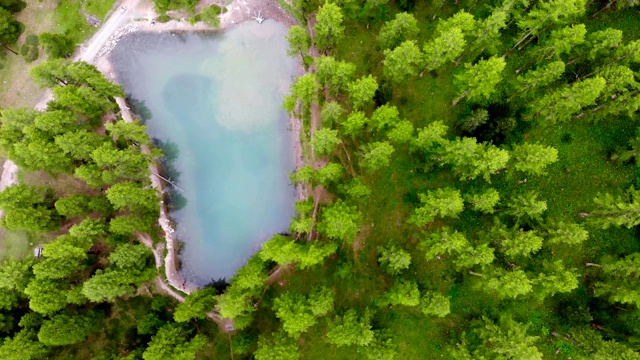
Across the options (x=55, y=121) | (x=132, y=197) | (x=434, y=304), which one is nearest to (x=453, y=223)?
(x=434, y=304)

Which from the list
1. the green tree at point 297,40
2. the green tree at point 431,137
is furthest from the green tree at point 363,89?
the green tree at point 297,40

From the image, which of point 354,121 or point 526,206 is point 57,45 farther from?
point 526,206

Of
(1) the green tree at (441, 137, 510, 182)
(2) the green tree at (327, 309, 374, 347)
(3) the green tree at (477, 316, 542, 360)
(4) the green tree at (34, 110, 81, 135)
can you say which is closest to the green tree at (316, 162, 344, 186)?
(1) the green tree at (441, 137, 510, 182)

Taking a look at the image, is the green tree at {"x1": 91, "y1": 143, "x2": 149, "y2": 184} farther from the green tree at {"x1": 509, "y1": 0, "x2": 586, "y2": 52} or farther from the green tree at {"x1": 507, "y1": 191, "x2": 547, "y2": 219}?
the green tree at {"x1": 509, "y1": 0, "x2": 586, "y2": 52}

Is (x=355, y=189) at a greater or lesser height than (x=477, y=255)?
greater

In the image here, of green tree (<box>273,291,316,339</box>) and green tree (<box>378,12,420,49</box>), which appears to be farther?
green tree (<box>378,12,420,49</box>)

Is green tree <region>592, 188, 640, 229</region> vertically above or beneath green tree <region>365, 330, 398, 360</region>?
above

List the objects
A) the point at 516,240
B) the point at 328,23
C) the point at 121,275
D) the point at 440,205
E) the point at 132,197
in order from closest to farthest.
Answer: the point at 516,240 < the point at 440,205 < the point at 328,23 < the point at 121,275 < the point at 132,197
